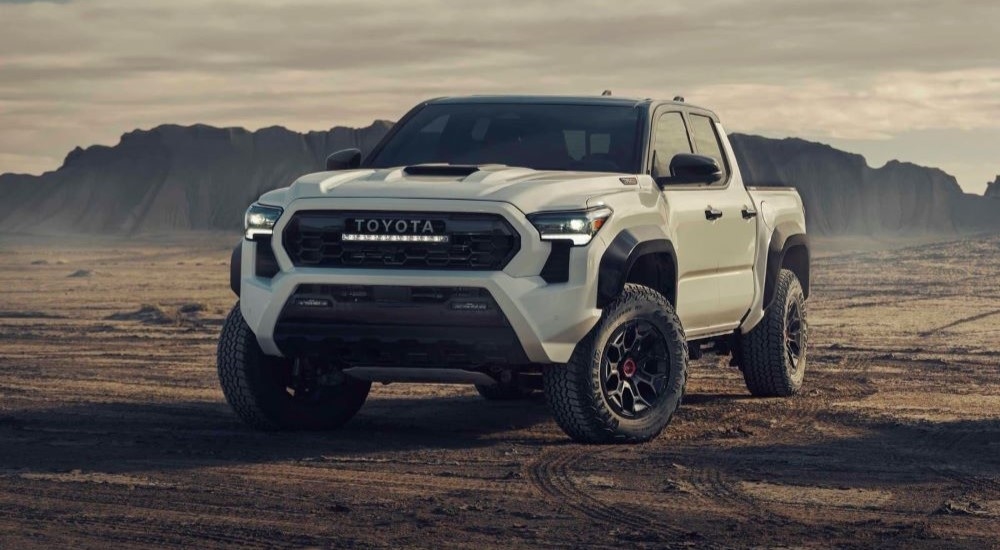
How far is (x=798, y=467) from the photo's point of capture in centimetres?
896

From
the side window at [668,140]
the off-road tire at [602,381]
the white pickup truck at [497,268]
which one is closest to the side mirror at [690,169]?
the white pickup truck at [497,268]

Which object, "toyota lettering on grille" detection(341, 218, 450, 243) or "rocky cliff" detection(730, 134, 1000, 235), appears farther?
"rocky cliff" detection(730, 134, 1000, 235)

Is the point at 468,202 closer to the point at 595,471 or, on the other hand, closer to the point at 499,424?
the point at 595,471

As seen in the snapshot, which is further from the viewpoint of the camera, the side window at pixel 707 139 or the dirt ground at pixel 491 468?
the side window at pixel 707 139

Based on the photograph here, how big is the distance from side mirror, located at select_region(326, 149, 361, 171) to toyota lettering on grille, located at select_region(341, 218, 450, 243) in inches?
56.7

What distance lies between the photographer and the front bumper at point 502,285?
8922 millimetres

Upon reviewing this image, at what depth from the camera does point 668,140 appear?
10.9 metres

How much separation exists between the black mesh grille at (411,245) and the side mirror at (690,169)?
1.58m

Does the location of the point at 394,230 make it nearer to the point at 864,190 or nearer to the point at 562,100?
the point at 562,100

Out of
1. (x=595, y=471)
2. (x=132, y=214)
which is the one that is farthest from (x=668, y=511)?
(x=132, y=214)

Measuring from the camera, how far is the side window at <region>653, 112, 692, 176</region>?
1063cm

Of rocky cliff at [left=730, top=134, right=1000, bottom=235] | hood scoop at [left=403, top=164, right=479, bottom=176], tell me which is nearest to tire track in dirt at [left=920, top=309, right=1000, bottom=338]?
hood scoop at [left=403, top=164, right=479, bottom=176]

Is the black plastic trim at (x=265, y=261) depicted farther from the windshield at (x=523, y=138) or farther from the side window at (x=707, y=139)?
the side window at (x=707, y=139)

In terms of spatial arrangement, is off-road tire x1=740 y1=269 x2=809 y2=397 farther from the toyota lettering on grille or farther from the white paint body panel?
the toyota lettering on grille
